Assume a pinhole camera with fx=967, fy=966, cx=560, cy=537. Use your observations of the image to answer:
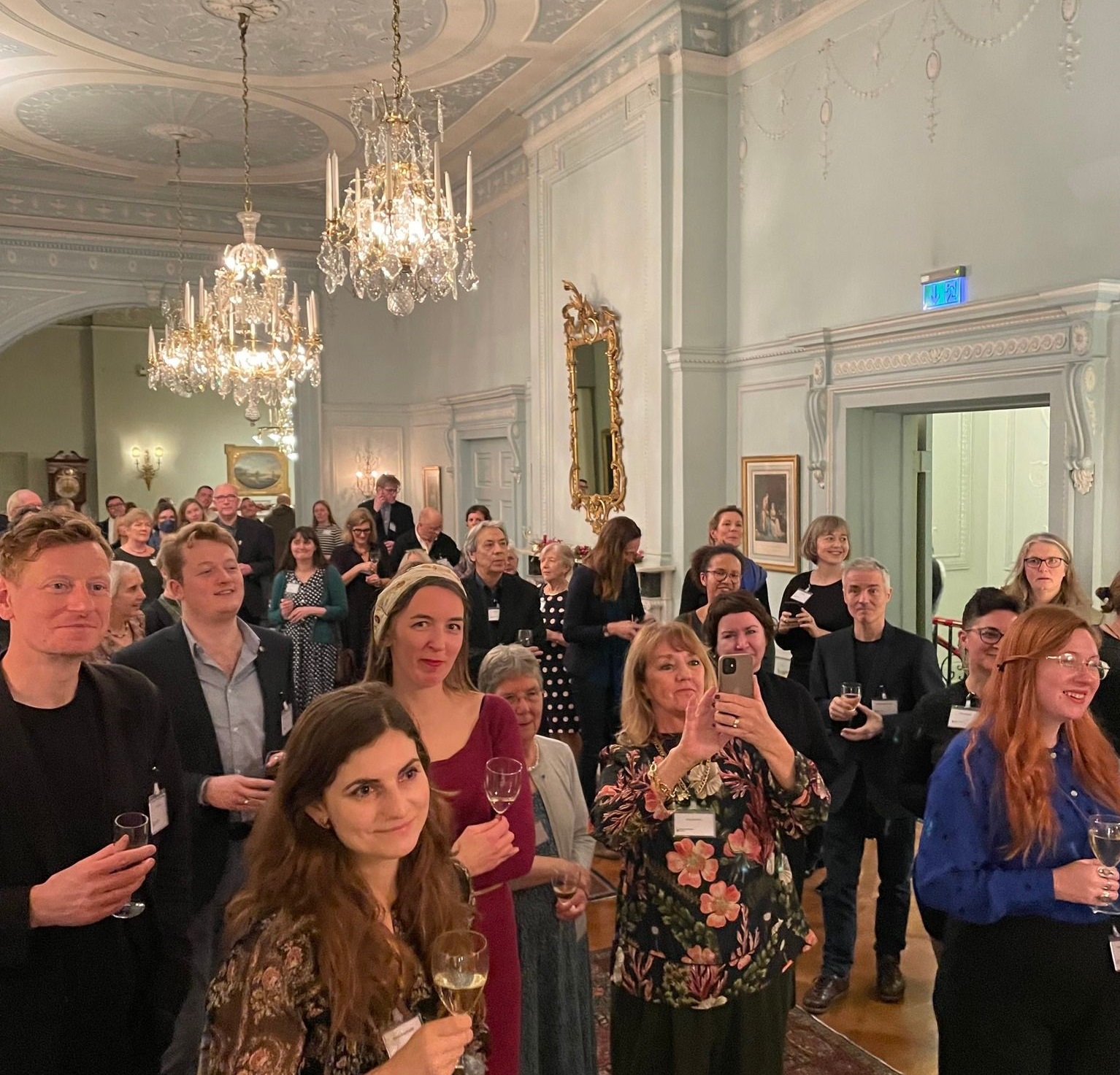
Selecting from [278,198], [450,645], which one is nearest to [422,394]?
[278,198]

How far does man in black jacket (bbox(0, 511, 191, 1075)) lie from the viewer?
191cm

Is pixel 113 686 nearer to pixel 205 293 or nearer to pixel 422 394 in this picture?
pixel 205 293

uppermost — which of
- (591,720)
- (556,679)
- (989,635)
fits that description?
(989,635)

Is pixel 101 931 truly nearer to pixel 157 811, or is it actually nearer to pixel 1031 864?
pixel 157 811

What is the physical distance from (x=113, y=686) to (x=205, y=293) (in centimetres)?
642

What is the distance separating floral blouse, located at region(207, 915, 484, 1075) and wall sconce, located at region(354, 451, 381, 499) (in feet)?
40.1

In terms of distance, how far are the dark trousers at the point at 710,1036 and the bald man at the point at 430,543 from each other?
5718 millimetres

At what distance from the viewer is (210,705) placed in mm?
2848

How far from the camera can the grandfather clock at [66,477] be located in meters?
16.7

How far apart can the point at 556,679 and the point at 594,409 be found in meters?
3.13

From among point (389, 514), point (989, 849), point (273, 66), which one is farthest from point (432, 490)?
point (989, 849)

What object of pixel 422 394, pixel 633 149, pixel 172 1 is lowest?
pixel 422 394

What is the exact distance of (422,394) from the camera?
43.3ft

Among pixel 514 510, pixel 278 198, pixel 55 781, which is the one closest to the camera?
pixel 55 781
